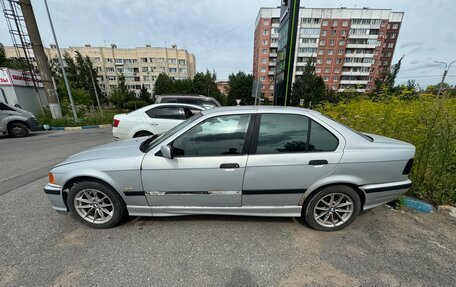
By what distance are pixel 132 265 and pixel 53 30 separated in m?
15.6

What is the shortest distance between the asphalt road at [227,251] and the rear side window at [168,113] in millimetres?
3459

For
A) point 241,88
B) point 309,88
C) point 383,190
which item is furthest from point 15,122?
point 241,88

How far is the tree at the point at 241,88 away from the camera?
4506 cm

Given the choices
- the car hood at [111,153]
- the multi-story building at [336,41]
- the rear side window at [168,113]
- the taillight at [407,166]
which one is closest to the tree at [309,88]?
the multi-story building at [336,41]

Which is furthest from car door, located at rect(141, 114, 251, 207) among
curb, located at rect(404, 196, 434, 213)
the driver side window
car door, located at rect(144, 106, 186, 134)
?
car door, located at rect(144, 106, 186, 134)

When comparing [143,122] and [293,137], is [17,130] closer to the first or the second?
[143,122]

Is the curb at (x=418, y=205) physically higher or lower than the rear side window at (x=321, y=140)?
lower

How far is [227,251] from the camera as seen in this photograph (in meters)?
2.11

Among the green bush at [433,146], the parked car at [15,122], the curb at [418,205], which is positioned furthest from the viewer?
the parked car at [15,122]

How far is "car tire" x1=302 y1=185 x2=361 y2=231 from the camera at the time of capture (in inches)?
90.6

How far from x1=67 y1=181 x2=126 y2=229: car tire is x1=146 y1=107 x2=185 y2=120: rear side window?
3563mm

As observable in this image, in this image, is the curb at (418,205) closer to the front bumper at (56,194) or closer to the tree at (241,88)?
the front bumper at (56,194)

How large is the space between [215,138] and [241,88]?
149 feet

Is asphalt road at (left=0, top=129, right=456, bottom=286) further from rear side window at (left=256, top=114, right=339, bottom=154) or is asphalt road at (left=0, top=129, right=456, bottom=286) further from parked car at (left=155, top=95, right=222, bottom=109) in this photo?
parked car at (left=155, top=95, right=222, bottom=109)
